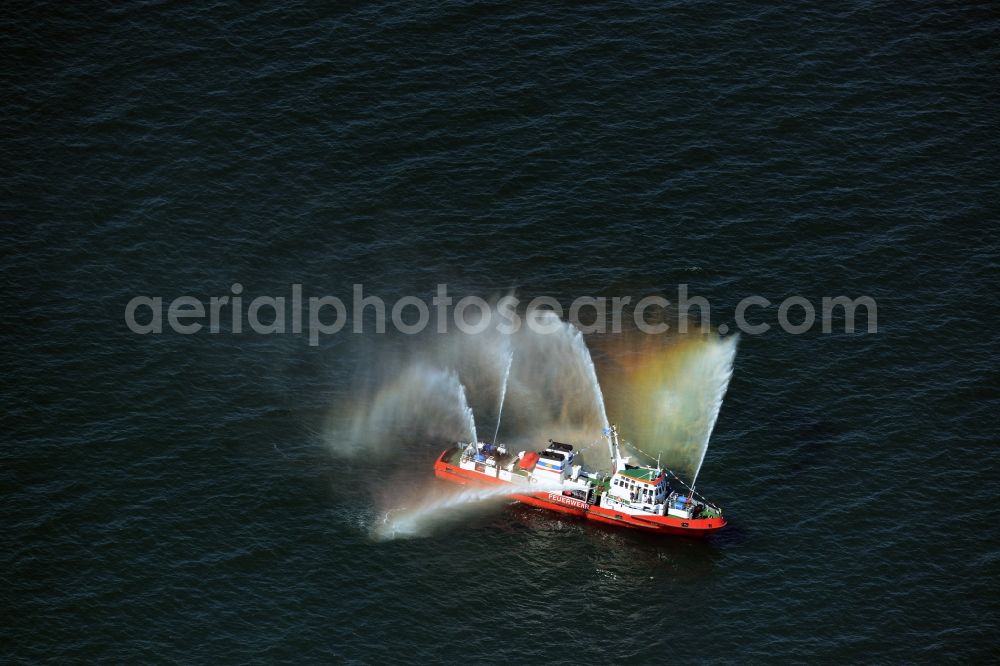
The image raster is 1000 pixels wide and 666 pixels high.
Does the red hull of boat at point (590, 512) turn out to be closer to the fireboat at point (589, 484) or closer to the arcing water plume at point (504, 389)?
the fireboat at point (589, 484)

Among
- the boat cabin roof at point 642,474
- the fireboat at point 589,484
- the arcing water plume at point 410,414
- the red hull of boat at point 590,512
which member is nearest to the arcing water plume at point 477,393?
the arcing water plume at point 410,414

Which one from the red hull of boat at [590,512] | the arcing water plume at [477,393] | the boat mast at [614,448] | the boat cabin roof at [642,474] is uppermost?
the arcing water plume at [477,393]

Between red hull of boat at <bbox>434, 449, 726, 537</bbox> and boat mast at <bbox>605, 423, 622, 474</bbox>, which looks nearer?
red hull of boat at <bbox>434, 449, 726, 537</bbox>

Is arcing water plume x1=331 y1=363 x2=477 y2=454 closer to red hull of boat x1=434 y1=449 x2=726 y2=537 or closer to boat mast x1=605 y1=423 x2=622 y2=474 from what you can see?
red hull of boat x1=434 y1=449 x2=726 y2=537

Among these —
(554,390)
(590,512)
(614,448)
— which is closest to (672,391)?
(614,448)

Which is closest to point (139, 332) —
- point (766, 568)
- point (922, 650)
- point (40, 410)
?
point (40, 410)

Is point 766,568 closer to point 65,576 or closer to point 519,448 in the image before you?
point 519,448

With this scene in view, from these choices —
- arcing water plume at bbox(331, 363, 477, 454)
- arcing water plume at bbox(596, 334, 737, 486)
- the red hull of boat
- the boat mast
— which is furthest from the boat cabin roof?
arcing water plume at bbox(331, 363, 477, 454)

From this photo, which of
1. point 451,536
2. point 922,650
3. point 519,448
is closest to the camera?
point 922,650
